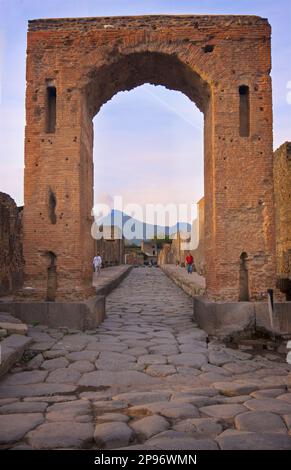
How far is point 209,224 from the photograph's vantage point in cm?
756

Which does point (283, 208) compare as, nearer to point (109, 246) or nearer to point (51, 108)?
point (51, 108)

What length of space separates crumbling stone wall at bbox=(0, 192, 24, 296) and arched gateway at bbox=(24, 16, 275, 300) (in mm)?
3746

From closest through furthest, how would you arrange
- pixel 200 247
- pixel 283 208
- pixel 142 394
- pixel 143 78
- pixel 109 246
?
pixel 142 394, pixel 143 78, pixel 283 208, pixel 200 247, pixel 109 246

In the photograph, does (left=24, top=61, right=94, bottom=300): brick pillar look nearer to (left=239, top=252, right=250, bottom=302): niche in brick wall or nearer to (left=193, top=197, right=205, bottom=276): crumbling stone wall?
(left=239, top=252, right=250, bottom=302): niche in brick wall

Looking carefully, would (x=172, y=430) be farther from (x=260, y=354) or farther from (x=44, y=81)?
(x=44, y=81)

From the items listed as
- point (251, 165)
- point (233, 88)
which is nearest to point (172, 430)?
point (251, 165)

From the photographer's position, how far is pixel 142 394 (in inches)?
147

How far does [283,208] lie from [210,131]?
5.79 meters

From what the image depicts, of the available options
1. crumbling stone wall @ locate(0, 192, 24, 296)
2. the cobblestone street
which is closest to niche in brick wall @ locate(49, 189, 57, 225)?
the cobblestone street

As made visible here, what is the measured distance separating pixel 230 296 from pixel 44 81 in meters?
5.04

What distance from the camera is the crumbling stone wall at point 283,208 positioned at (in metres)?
11.9

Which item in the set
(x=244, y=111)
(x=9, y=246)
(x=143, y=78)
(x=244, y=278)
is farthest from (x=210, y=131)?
(x=9, y=246)

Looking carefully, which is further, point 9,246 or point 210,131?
point 9,246

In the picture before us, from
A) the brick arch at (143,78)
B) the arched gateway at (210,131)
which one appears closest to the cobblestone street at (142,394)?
the arched gateway at (210,131)
